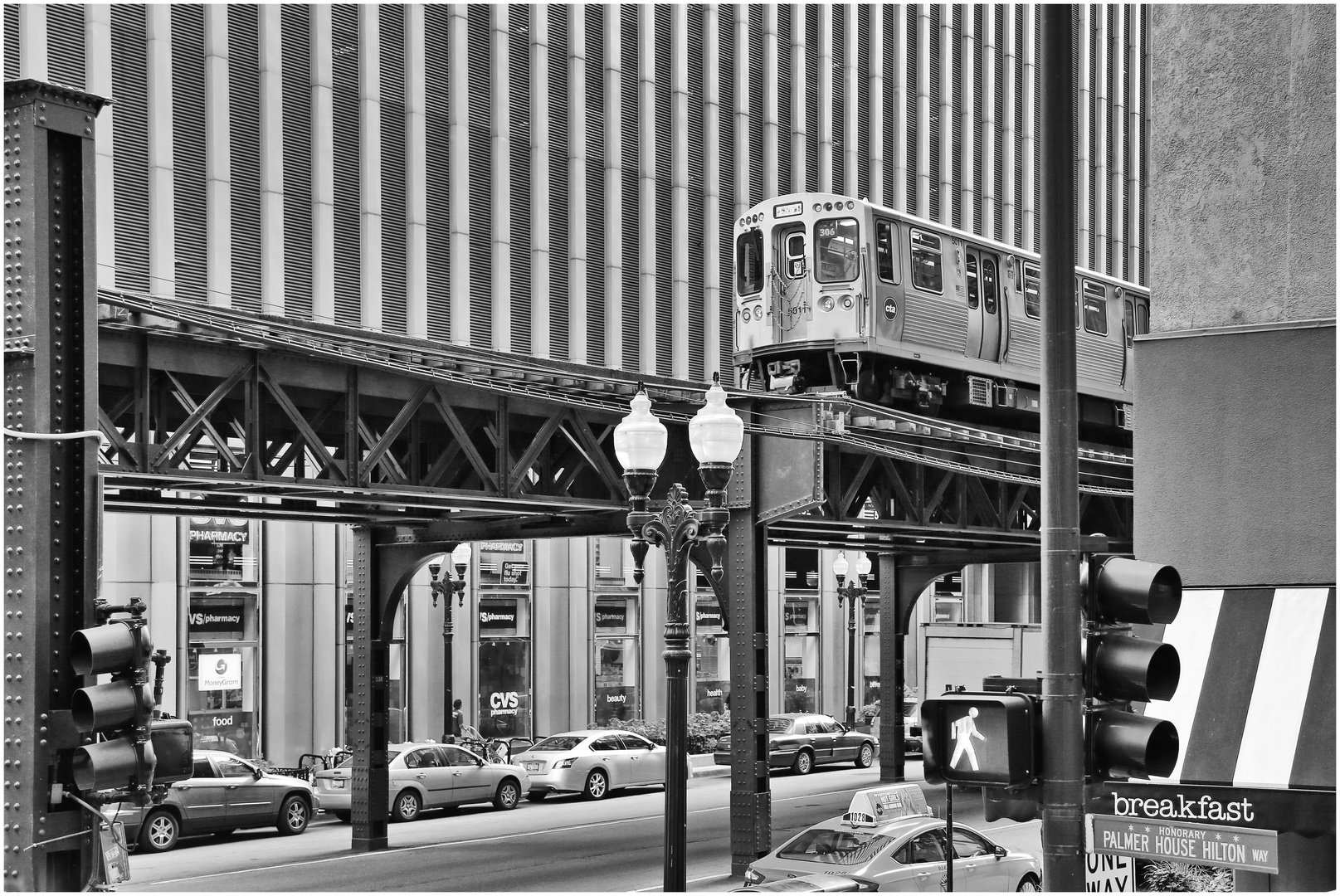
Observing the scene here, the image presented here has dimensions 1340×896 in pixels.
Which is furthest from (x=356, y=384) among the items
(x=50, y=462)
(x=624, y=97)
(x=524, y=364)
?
(x=624, y=97)

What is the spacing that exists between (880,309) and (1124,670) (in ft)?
66.9

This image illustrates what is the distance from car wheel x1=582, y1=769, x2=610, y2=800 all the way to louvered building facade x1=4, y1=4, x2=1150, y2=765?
5.05 meters

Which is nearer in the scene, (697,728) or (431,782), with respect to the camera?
(431,782)

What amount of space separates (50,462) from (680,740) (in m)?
5.98

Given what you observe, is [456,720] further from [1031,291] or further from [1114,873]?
[1114,873]

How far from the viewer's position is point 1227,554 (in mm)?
11438

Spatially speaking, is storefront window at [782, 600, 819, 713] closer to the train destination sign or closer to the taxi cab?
the taxi cab

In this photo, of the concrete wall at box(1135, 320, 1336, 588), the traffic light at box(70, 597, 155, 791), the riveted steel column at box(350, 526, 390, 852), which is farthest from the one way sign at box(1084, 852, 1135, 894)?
the riveted steel column at box(350, 526, 390, 852)

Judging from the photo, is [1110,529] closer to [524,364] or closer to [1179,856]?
[524,364]

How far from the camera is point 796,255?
93.2 ft

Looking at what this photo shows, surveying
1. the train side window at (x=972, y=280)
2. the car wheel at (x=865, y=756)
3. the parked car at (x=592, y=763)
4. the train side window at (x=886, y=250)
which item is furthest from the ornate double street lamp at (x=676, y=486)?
the car wheel at (x=865, y=756)

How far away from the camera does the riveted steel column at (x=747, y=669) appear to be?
856 inches

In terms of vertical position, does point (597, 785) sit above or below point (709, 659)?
below

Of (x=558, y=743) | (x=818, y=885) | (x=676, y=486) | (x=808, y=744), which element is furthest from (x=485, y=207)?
(x=818, y=885)
